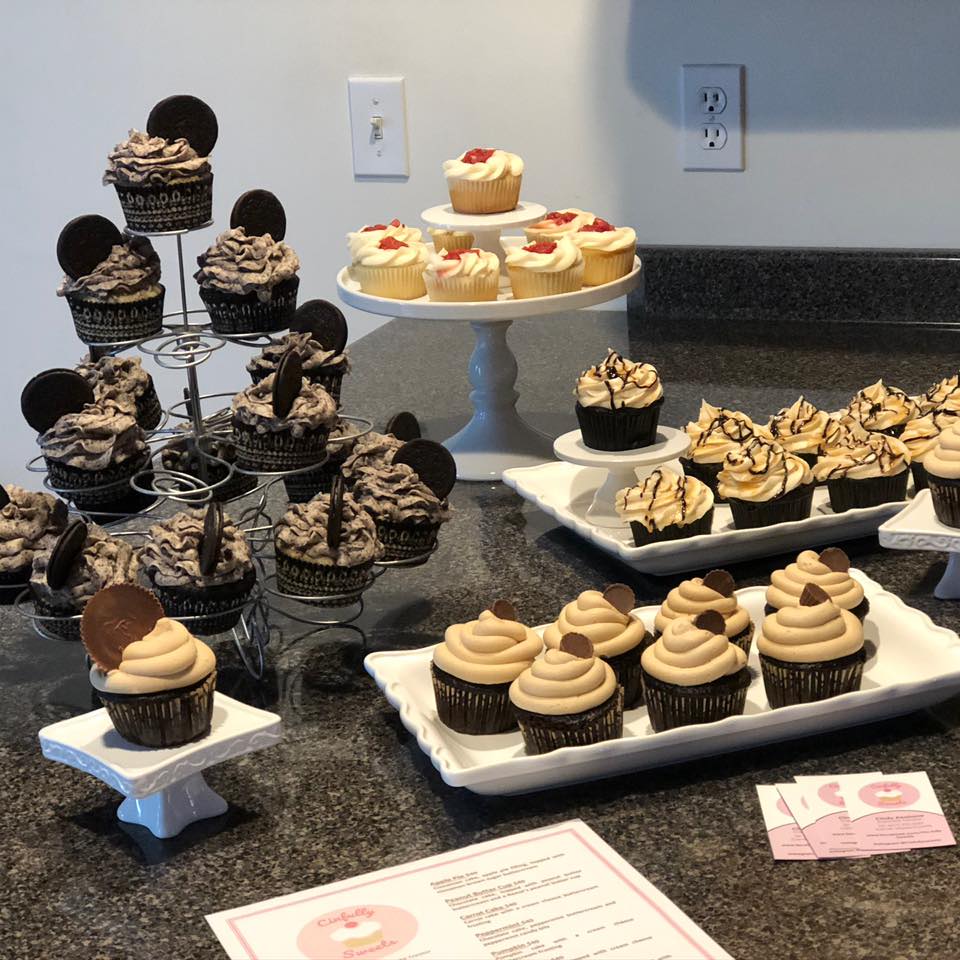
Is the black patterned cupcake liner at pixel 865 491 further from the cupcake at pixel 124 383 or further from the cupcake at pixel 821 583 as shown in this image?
the cupcake at pixel 124 383

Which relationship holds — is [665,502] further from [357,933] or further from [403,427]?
[357,933]

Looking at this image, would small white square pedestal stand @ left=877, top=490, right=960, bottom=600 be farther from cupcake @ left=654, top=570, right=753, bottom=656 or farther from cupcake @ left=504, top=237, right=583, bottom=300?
cupcake @ left=504, top=237, right=583, bottom=300

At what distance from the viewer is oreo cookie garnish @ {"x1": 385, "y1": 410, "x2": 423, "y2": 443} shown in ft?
4.69

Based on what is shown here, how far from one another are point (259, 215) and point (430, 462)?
29cm

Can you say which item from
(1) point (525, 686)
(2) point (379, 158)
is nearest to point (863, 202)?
(2) point (379, 158)

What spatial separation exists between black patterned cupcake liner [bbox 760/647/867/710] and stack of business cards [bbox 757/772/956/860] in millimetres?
76

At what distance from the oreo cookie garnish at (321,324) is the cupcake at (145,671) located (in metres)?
0.41

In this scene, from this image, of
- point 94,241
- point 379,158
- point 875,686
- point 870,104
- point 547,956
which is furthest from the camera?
point 379,158

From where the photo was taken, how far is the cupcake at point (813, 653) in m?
1.14

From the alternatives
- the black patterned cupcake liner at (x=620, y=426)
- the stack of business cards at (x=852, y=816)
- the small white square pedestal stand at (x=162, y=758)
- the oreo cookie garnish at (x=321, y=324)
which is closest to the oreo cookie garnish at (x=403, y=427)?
the oreo cookie garnish at (x=321, y=324)

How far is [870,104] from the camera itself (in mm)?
2143

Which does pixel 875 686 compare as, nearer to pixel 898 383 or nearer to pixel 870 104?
pixel 898 383

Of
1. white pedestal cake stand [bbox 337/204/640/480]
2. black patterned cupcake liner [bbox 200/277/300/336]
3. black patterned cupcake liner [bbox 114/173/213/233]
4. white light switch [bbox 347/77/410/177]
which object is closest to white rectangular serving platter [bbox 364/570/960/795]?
black patterned cupcake liner [bbox 200/277/300/336]

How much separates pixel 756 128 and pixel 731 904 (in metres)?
1.50
